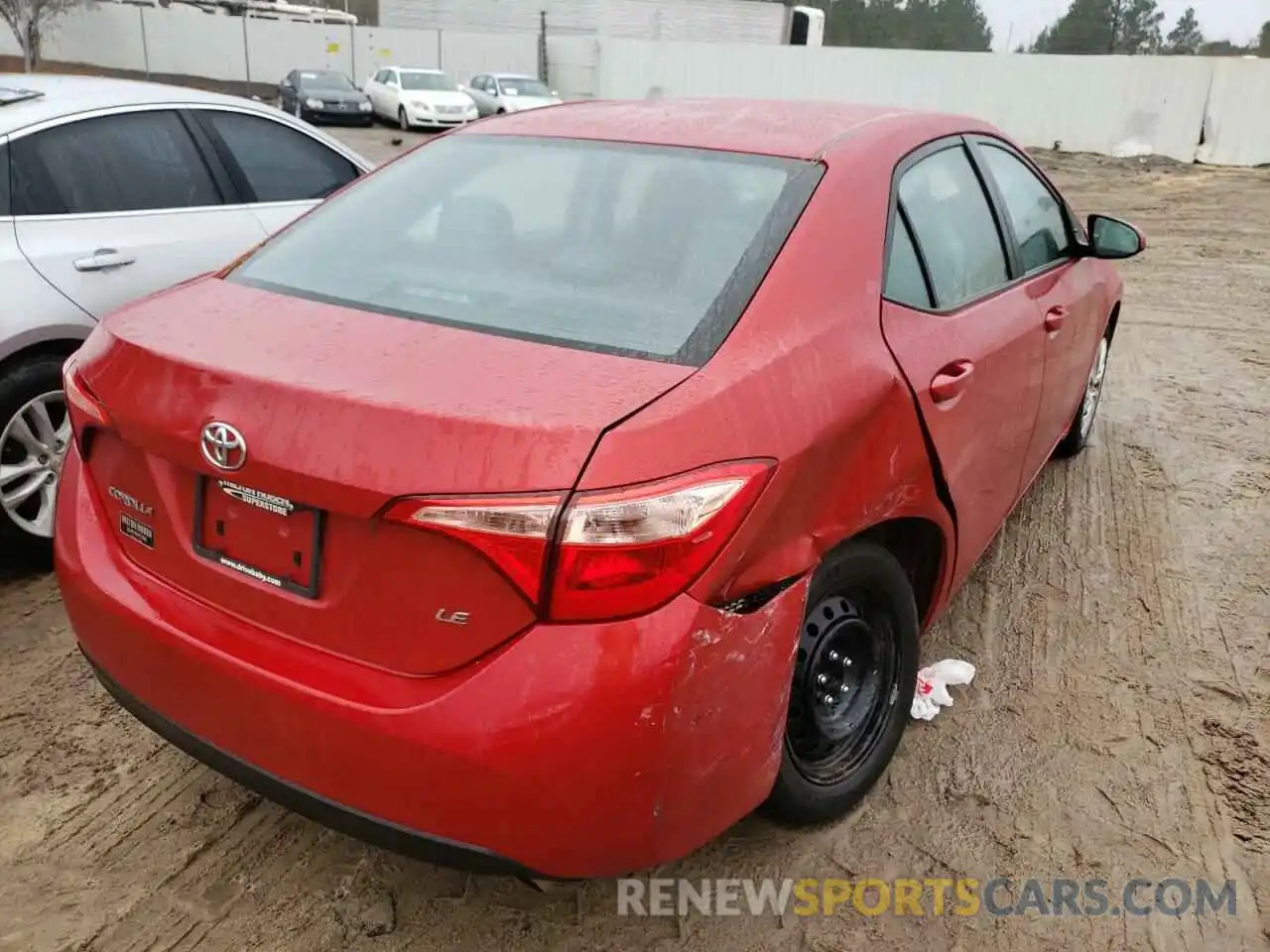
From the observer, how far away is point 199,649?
2000mm

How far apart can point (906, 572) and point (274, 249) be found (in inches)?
73.4

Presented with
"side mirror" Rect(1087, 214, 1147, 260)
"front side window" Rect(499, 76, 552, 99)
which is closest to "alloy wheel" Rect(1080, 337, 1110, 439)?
"side mirror" Rect(1087, 214, 1147, 260)

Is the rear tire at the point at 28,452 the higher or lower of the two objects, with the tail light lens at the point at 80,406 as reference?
lower

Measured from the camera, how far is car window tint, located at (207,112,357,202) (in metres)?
4.46

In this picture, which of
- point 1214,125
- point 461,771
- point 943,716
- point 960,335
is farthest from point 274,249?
point 1214,125

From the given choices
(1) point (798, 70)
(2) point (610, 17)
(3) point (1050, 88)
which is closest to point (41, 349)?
(3) point (1050, 88)

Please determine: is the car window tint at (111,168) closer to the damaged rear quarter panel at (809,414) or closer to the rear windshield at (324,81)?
the damaged rear quarter panel at (809,414)

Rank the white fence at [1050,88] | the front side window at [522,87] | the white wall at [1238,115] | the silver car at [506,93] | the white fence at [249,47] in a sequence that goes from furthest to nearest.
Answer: the white fence at [249,47], the front side window at [522,87], the silver car at [506,93], the white fence at [1050,88], the white wall at [1238,115]

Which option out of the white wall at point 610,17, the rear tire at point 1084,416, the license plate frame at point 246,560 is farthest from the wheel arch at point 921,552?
the white wall at point 610,17

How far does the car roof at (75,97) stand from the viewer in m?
3.77

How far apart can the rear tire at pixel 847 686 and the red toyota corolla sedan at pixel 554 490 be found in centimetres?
1

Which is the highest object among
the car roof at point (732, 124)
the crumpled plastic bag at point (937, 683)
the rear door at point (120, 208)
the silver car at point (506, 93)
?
the silver car at point (506, 93)

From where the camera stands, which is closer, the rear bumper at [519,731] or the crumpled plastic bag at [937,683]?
the rear bumper at [519,731]

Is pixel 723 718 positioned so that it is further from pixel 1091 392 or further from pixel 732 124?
pixel 1091 392
